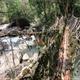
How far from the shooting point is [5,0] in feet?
83.5

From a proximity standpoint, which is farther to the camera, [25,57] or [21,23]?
[21,23]

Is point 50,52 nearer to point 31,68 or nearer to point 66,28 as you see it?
point 31,68

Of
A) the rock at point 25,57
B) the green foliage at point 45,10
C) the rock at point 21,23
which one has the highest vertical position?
the rock at point 25,57

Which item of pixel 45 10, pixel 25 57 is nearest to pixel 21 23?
Result: pixel 45 10

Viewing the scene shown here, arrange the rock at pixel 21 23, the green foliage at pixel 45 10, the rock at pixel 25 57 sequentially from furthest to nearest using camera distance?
1. the rock at pixel 21 23
2. the green foliage at pixel 45 10
3. the rock at pixel 25 57

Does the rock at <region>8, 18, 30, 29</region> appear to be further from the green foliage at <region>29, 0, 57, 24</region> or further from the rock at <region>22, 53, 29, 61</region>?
the rock at <region>22, 53, 29, 61</region>

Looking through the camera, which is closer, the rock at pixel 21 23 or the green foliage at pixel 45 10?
the green foliage at pixel 45 10

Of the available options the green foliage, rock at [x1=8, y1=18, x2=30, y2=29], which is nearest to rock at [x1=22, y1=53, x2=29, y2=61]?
the green foliage

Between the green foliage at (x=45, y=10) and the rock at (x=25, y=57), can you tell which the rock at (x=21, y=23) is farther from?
the rock at (x=25, y=57)

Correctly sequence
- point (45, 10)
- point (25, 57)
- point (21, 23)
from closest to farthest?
point (25, 57) < point (45, 10) < point (21, 23)

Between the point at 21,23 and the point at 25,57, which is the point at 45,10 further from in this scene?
the point at 25,57

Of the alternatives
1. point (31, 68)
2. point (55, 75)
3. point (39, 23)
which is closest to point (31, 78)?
point (31, 68)

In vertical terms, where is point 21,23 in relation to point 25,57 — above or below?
below

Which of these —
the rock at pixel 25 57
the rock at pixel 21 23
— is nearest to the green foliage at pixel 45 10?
the rock at pixel 21 23
